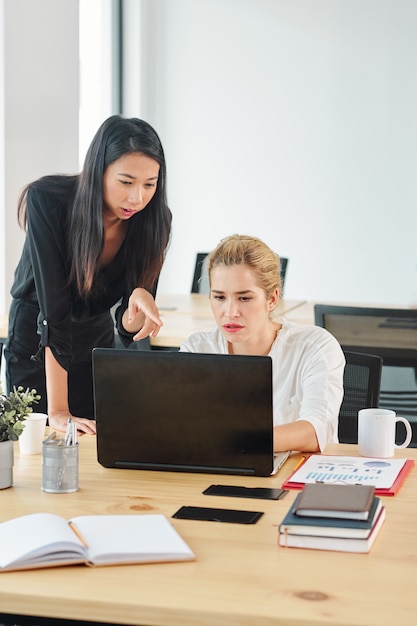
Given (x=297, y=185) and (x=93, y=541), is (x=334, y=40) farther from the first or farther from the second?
(x=93, y=541)

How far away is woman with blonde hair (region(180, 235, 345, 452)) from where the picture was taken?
91.4 inches

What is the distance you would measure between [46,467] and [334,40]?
5.00 metres

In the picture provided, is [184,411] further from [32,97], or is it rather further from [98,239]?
[32,97]

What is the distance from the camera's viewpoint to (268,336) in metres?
2.44

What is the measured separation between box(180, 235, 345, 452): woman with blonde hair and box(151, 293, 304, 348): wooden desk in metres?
1.31

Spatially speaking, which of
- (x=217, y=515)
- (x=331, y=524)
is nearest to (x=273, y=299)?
(x=217, y=515)

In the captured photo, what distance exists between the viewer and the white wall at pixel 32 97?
13.8ft

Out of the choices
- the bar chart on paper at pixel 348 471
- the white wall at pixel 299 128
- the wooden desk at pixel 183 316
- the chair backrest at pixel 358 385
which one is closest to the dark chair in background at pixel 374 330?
the wooden desk at pixel 183 316

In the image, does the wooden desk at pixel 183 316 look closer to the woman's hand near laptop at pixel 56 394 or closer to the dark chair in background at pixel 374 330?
the dark chair in background at pixel 374 330

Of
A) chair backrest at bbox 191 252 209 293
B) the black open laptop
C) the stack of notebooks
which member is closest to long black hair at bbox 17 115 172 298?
the black open laptop

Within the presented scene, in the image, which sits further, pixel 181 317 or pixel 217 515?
pixel 181 317

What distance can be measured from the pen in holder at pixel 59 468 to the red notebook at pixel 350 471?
400mm

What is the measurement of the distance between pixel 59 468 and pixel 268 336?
2.55 feet

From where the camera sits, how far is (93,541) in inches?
59.9
